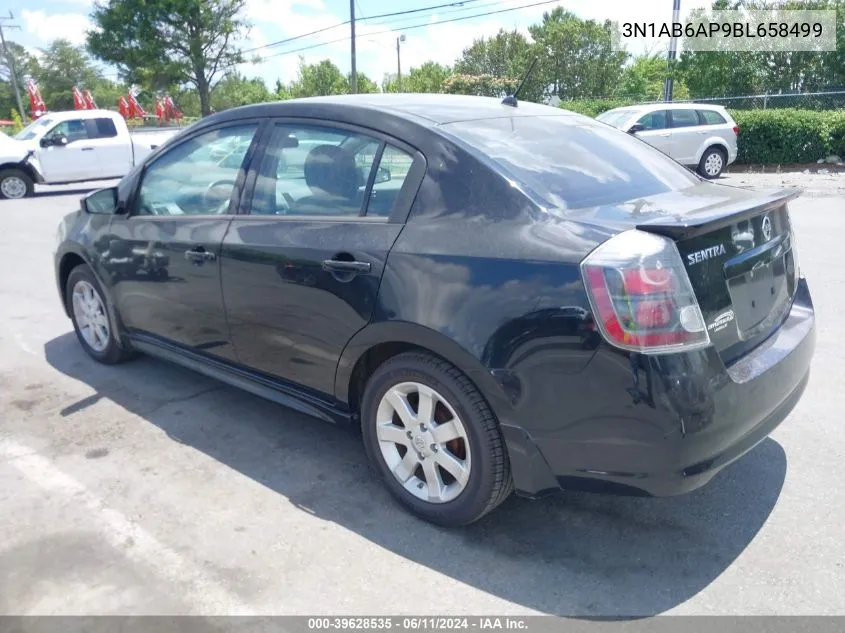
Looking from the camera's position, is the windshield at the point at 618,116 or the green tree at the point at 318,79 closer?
the windshield at the point at 618,116

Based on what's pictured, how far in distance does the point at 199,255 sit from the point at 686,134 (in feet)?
48.2

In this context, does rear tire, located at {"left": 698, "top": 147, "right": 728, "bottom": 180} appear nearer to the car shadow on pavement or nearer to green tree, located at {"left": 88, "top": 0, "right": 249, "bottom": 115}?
the car shadow on pavement

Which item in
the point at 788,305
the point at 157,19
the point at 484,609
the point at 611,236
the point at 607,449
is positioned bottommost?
the point at 484,609

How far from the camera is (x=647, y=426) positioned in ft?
7.94

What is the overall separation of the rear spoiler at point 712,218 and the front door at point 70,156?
17.0 m

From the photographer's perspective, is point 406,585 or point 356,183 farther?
point 356,183

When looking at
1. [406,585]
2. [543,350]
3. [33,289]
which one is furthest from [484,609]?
[33,289]

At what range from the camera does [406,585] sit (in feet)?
8.82

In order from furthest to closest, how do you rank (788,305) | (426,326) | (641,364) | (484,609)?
(788,305), (426,326), (484,609), (641,364)

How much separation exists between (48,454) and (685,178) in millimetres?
3506

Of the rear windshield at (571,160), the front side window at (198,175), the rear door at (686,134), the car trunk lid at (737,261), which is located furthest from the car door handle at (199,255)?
the rear door at (686,134)

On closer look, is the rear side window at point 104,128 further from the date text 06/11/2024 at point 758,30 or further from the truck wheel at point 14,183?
the date text 06/11/2024 at point 758,30

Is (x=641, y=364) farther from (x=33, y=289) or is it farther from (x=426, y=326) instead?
(x=33, y=289)

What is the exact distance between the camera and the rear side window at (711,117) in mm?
16438
